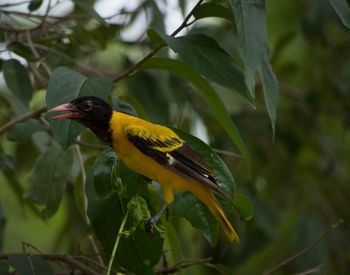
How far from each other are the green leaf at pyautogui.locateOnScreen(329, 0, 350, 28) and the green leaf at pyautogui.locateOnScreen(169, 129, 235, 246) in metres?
0.74

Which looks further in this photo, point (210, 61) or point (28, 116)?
point (28, 116)

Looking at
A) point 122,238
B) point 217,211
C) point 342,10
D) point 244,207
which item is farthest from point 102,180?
point 342,10

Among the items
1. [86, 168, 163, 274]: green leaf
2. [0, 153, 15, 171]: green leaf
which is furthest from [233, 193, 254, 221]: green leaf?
[0, 153, 15, 171]: green leaf

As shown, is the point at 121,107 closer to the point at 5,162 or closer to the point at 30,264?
the point at 5,162

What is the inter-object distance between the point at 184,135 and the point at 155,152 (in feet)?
0.54

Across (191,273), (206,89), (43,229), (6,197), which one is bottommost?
(43,229)

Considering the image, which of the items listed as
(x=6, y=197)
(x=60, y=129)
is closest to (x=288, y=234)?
(x=6, y=197)

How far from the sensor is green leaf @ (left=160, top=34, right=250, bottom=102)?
2.11 meters

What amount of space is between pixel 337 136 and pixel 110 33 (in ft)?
10.9

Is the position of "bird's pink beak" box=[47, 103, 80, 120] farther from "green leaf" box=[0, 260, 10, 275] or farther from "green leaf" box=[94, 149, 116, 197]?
"green leaf" box=[0, 260, 10, 275]

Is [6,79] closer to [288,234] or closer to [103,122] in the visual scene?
[103,122]

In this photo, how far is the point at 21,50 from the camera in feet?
8.68

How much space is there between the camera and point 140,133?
7.10 feet

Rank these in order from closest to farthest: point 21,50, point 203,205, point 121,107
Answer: point 203,205 < point 121,107 < point 21,50
